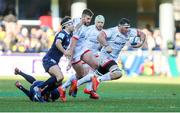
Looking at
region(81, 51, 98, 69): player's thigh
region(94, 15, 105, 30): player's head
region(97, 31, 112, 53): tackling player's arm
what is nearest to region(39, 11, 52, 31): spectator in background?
region(94, 15, 105, 30): player's head

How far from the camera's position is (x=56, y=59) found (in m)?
17.1

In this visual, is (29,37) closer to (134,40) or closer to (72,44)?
(134,40)

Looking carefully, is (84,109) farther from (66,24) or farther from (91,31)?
(91,31)

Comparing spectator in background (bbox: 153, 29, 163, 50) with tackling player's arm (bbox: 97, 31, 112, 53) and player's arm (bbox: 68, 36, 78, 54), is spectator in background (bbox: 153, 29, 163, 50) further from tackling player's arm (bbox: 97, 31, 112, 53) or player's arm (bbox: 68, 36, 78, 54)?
player's arm (bbox: 68, 36, 78, 54)

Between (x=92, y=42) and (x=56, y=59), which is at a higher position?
(x=92, y=42)

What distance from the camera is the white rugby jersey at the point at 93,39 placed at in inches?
787

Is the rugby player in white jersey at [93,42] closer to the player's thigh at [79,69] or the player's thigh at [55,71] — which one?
the player's thigh at [79,69]

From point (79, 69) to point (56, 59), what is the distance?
198 centimetres

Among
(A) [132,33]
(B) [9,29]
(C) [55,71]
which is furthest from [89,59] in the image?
(B) [9,29]

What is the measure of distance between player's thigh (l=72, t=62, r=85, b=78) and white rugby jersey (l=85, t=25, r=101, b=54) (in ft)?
3.02

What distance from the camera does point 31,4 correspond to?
43.8 metres

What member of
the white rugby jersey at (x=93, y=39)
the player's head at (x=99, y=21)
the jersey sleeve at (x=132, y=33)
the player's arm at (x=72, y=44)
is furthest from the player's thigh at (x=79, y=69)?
the jersey sleeve at (x=132, y=33)

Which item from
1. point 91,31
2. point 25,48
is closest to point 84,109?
point 91,31

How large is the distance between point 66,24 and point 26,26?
25098 millimetres
